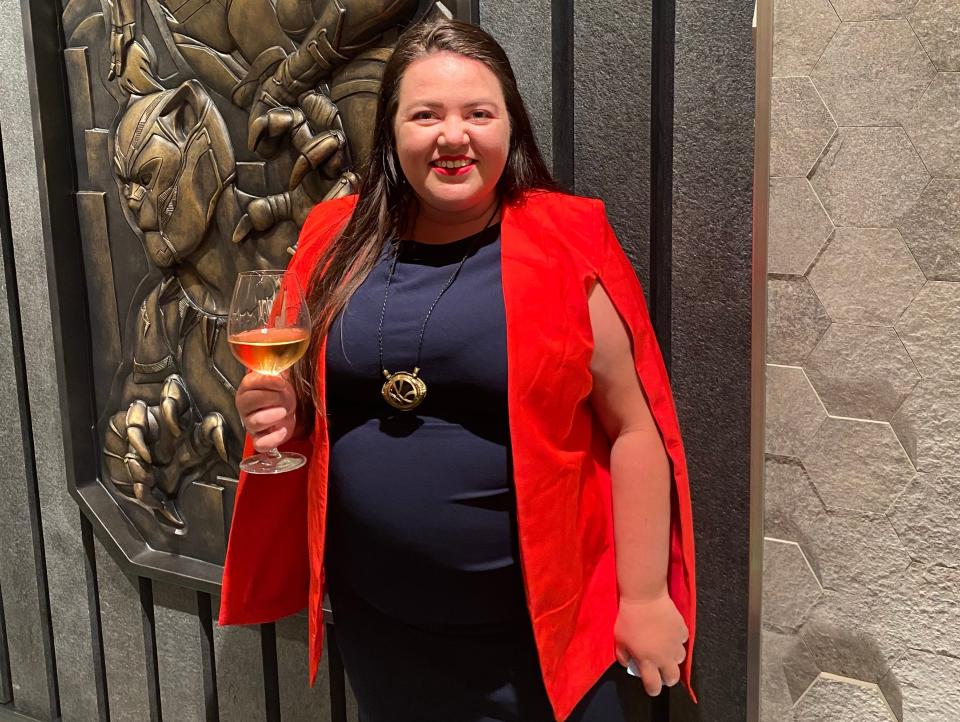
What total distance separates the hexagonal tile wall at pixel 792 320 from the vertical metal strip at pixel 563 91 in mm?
468

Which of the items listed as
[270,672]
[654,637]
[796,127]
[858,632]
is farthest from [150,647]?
[796,127]

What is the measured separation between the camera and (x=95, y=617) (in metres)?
2.93

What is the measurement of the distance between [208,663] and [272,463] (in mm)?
1304

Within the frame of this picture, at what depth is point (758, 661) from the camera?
1.79 meters

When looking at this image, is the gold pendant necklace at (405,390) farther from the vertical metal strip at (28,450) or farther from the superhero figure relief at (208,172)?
the vertical metal strip at (28,450)

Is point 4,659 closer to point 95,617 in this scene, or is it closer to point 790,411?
point 95,617

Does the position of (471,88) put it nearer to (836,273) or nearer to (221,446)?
(836,273)

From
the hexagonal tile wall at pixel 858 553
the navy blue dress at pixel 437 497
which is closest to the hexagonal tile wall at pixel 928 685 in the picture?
the hexagonal tile wall at pixel 858 553

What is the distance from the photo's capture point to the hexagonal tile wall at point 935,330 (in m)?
1.52

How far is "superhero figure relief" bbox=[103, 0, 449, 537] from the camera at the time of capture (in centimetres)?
214

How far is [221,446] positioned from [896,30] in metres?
1.73

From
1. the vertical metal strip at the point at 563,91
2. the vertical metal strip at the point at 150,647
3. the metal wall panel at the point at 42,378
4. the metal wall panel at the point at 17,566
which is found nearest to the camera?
the vertical metal strip at the point at 563,91

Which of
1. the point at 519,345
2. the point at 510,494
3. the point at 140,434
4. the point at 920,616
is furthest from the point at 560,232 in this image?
the point at 140,434

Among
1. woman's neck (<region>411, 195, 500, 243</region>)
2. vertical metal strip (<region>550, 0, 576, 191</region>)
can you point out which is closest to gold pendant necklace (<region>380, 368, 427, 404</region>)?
woman's neck (<region>411, 195, 500, 243</region>)
